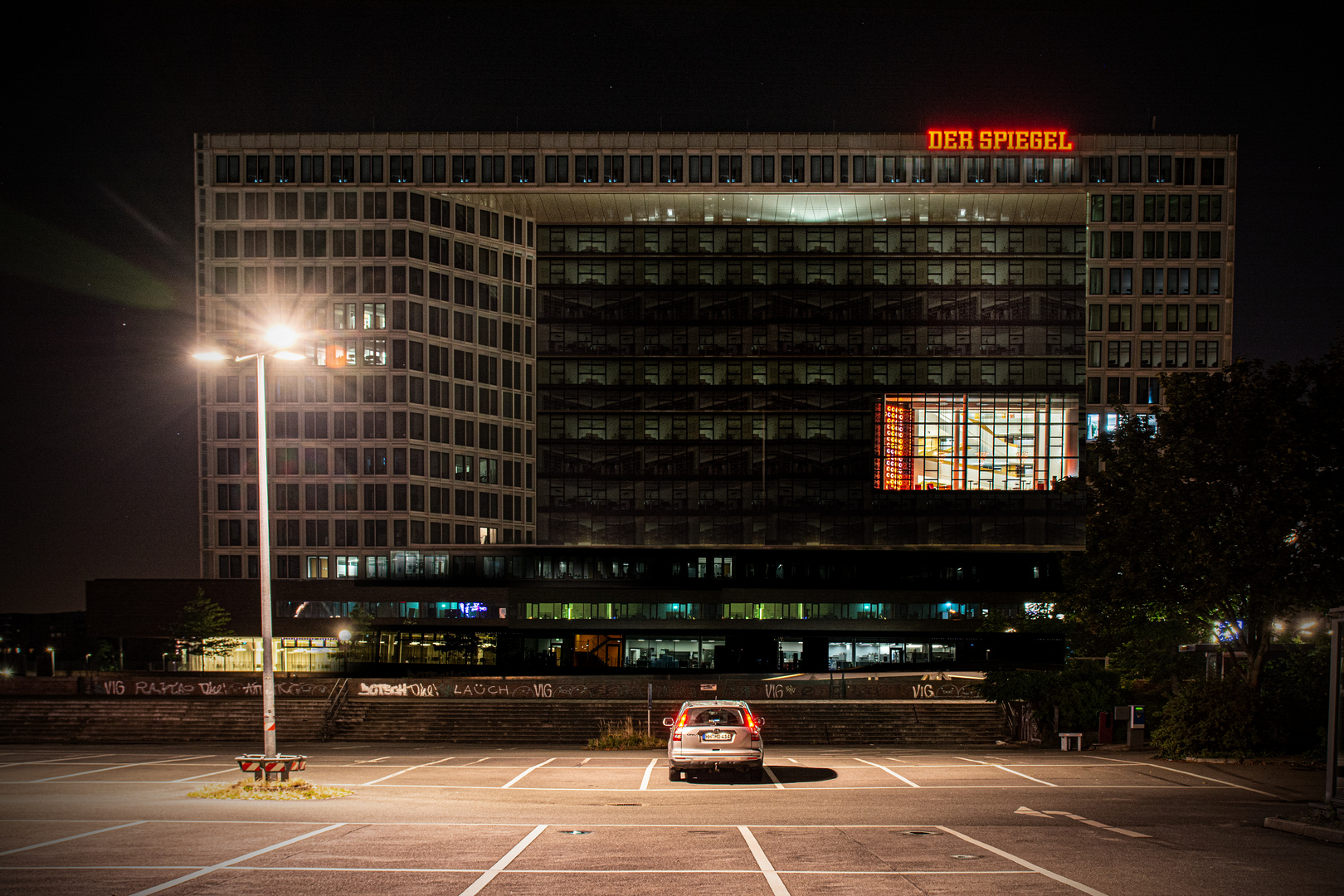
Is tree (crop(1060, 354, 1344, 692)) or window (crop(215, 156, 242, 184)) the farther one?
window (crop(215, 156, 242, 184))

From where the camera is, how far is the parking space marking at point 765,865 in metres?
11.9

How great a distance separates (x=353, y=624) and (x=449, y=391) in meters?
22.8

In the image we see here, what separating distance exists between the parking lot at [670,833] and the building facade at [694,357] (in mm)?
65739

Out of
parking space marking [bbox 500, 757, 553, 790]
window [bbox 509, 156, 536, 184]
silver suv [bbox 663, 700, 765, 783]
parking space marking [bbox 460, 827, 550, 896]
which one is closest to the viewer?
parking space marking [bbox 460, 827, 550, 896]

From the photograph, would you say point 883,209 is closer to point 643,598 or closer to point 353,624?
point 643,598

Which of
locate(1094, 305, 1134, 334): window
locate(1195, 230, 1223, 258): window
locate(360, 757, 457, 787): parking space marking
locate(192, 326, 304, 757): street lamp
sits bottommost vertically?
locate(360, 757, 457, 787): parking space marking

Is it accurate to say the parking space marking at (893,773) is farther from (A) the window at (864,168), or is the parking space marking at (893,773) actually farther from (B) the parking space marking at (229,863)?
(A) the window at (864,168)

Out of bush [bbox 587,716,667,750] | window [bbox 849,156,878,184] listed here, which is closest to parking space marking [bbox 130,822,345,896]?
bush [bbox 587,716,667,750]

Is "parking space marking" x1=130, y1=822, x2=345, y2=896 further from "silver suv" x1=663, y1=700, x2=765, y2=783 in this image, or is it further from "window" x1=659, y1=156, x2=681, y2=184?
"window" x1=659, y1=156, x2=681, y2=184

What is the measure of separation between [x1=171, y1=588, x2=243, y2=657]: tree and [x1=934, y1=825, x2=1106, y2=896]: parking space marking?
78228mm

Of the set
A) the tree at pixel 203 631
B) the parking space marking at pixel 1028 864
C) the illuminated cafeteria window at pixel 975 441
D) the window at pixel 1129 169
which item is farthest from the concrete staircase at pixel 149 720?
the window at pixel 1129 169

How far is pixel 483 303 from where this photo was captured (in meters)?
97.2

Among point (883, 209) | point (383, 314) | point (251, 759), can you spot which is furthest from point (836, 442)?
point (251, 759)

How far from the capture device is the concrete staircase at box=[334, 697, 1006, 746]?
130 feet
